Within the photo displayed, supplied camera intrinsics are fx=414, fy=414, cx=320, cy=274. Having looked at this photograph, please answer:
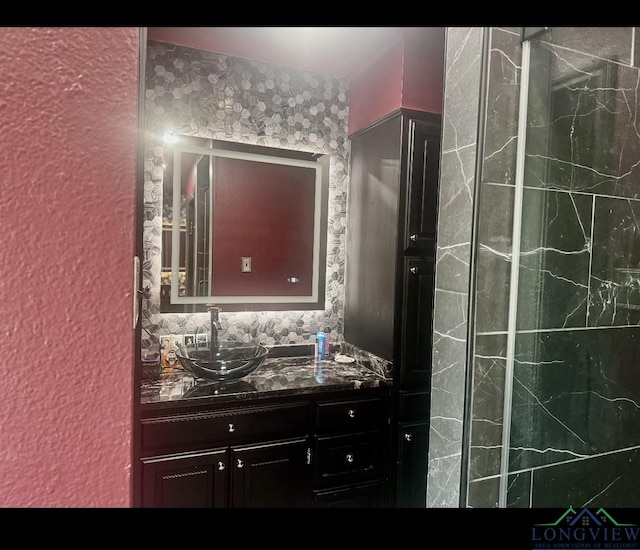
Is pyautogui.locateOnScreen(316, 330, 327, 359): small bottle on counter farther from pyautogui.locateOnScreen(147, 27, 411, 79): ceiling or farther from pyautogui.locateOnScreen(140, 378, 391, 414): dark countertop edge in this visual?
pyautogui.locateOnScreen(147, 27, 411, 79): ceiling

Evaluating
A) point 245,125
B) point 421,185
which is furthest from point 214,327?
point 421,185

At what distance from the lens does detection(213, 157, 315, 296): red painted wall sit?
2.40 meters

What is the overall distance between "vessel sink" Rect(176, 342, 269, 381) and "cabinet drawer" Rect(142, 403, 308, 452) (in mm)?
170

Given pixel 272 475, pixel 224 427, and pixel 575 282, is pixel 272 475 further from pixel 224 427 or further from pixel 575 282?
pixel 575 282

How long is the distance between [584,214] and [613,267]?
0.91 feet

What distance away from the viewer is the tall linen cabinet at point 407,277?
2.14m

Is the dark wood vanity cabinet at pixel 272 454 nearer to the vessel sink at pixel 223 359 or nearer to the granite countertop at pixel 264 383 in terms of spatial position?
the granite countertop at pixel 264 383

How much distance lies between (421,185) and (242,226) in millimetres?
1045

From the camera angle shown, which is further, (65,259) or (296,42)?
(296,42)

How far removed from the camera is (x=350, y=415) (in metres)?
2.09

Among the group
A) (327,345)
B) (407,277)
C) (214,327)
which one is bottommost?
(327,345)

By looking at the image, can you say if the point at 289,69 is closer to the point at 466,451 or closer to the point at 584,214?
the point at 584,214

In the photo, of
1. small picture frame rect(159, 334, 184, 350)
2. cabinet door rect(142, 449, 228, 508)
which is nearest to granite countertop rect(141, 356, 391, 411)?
small picture frame rect(159, 334, 184, 350)

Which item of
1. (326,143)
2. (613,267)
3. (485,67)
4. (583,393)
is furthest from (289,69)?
(583,393)
